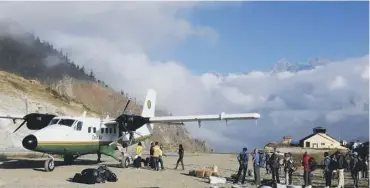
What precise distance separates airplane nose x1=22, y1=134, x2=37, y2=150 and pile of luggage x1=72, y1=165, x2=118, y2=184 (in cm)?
302

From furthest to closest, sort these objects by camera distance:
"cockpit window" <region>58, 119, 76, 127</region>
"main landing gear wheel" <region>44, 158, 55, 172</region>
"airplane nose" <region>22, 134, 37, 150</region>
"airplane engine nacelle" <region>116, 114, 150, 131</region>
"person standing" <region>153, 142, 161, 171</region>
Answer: "airplane engine nacelle" <region>116, 114, 150, 131</region> < "person standing" <region>153, 142, 161, 171</region> < "cockpit window" <region>58, 119, 76, 127</region> < "main landing gear wheel" <region>44, 158, 55, 172</region> < "airplane nose" <region>22, 134, 37, 150</region>

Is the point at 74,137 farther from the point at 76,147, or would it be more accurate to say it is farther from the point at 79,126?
the point at 79,126

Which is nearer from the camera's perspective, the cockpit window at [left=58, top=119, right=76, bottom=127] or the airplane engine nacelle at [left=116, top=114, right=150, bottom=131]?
the cockpit window at [left=58, top=119, right=76, bottom=127]

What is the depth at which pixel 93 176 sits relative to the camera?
771 inches

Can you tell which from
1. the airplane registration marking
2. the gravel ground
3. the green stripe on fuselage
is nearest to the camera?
the gravel ground

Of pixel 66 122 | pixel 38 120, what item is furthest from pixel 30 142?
pixel 38 120

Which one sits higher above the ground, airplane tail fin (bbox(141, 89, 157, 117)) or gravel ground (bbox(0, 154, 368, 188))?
airplane tail fin (bbox(141, 89, 157, 117))

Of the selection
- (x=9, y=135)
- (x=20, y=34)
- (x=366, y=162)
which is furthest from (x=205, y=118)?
(x=20, y=34)

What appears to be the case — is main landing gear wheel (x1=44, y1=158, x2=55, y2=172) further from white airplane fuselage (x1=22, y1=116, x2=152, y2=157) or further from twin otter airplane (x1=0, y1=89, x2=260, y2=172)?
white airplane fuselage (x1=22, y1=116, x2=152, y2=157)

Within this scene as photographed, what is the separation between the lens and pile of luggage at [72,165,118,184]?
1956 centimetres

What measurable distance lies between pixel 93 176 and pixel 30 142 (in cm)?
435

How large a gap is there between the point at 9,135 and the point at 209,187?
109ft

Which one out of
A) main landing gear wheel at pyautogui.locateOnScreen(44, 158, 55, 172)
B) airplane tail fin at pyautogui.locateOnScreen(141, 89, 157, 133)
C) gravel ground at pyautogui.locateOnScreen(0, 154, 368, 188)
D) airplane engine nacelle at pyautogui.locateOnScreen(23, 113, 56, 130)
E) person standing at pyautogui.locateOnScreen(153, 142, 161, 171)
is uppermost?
airplane tail fin at pyautogui.locateOnScreen(141, 89, 157, 133)

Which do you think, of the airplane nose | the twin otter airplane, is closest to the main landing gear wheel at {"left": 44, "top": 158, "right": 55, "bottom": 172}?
the twin otter airplane
